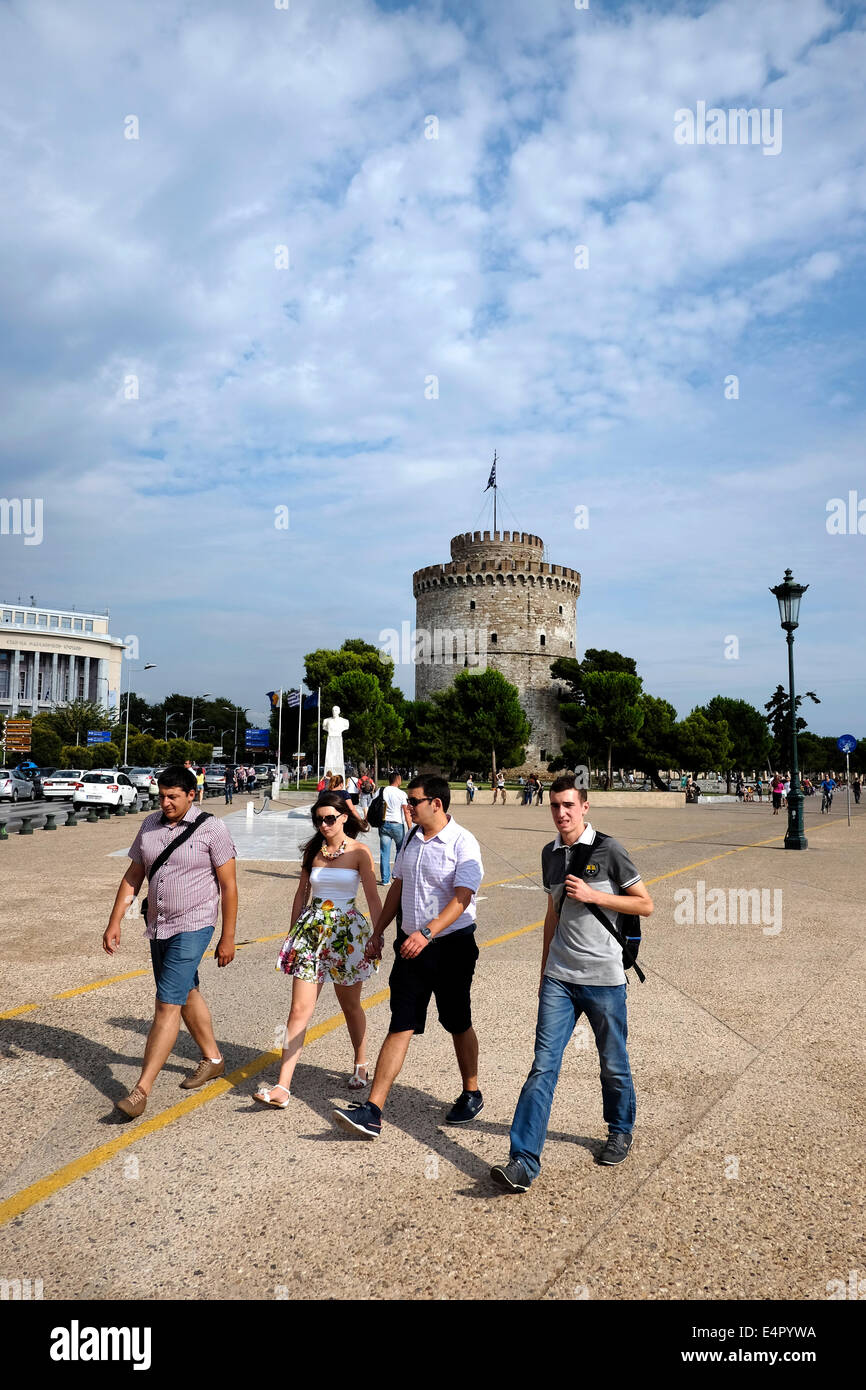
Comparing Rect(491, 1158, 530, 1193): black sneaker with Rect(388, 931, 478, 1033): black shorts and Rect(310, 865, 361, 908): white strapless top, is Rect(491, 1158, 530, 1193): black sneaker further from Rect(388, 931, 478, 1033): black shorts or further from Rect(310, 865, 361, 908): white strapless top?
Rect(310, 865, 361, 908): white strapless top

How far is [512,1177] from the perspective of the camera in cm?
375

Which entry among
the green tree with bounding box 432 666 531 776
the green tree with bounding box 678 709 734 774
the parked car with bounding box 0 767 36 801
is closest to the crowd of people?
the parked car with bounding box 0 767 36 801

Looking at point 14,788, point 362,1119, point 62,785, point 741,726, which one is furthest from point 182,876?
point 741,726

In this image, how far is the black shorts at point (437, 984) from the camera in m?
4.38

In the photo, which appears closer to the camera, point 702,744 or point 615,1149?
point 615,1149

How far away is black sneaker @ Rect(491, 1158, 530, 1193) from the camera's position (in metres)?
3.73

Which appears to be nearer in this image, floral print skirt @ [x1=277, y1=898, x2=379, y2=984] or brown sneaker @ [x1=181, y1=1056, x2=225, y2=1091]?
floral print skirt @ [x1=277, y1=898, x2=379, y2=984]

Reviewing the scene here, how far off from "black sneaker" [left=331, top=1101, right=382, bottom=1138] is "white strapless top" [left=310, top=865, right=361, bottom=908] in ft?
3.39

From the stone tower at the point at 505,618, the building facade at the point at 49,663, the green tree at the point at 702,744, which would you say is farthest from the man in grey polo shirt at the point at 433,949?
the building facade at the point at 49,663

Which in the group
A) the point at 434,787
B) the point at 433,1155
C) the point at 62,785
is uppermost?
the point at 434,787

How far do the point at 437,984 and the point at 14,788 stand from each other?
38072 mm

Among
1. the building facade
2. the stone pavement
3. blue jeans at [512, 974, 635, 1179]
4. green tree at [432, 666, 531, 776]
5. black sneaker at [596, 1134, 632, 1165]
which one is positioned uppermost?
the building facade

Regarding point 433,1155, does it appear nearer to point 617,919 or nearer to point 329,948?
point 329,948

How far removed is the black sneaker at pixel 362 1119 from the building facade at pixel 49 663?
110260 millimetres
